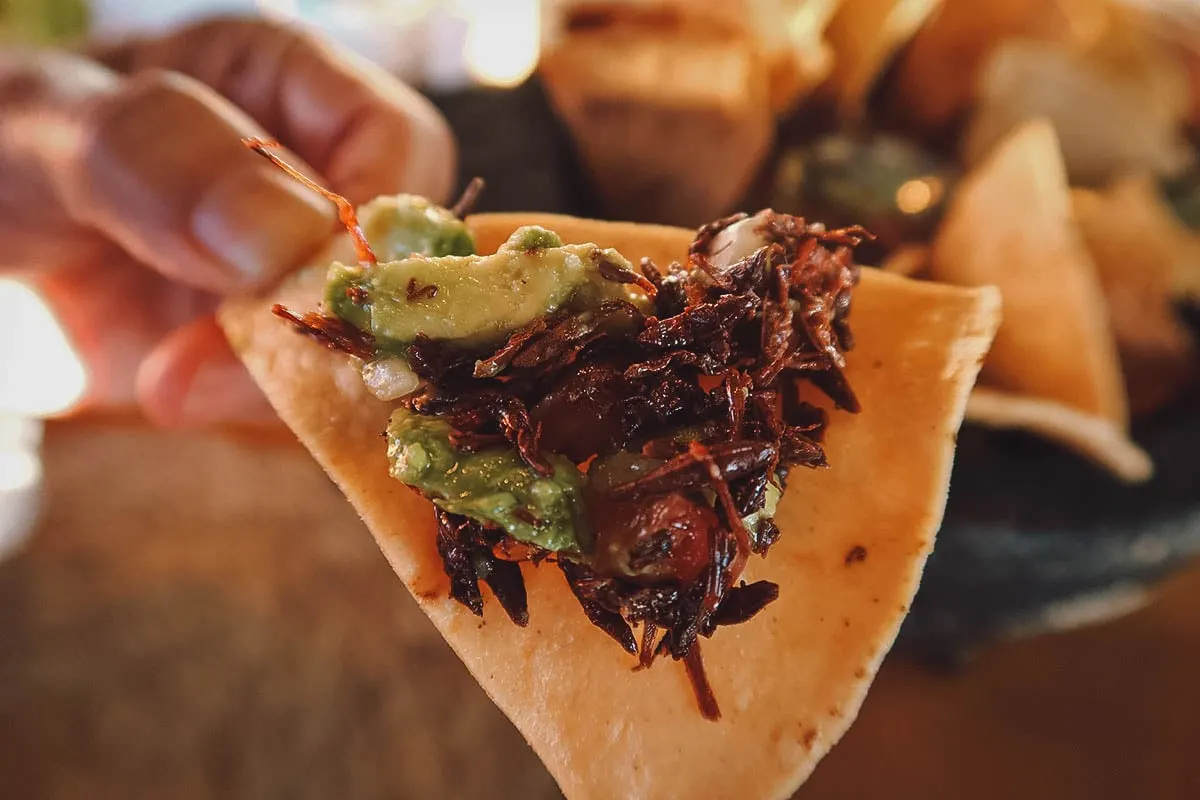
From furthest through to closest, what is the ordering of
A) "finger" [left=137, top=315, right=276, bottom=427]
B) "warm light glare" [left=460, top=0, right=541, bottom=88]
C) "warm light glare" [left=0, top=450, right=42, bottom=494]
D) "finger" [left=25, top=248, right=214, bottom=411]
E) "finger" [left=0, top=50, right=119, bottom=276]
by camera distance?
"warm light glare" [left=460, top=0, right=541, bottom=88], "warm light glare" [left=0, top=450, right=42, bottom=494], "finger" [left=25, top=248, right=214, bottom=411], "finger" [left=137, top=315, right=276, bottom=427], "finger" [left=0, top=50, right=119, bottom=276]

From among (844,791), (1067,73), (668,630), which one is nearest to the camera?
(668,630)

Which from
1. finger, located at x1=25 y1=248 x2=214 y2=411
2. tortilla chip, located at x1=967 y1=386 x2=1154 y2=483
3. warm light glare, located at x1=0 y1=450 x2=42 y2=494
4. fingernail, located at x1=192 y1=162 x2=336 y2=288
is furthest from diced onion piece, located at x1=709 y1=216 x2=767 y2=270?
warm light glare, located at x1=0 y1=450 x2=42 y2=494

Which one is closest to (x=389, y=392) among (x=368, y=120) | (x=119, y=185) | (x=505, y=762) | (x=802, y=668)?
(x=802, y=668)

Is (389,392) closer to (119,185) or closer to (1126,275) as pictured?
(119,185)

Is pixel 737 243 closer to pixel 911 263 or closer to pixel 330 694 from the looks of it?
pixel 911 263

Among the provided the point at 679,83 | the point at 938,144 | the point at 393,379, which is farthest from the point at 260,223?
the point at 938,144

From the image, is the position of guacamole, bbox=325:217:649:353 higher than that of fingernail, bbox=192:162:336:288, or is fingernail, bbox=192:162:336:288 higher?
guacamole, bbox=325:217:649:353

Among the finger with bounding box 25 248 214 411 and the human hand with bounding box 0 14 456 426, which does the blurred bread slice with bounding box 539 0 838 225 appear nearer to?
the human hand with bounding box 0 14 456 426

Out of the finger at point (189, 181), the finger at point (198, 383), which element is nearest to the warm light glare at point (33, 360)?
the finger at point (198, 383)
